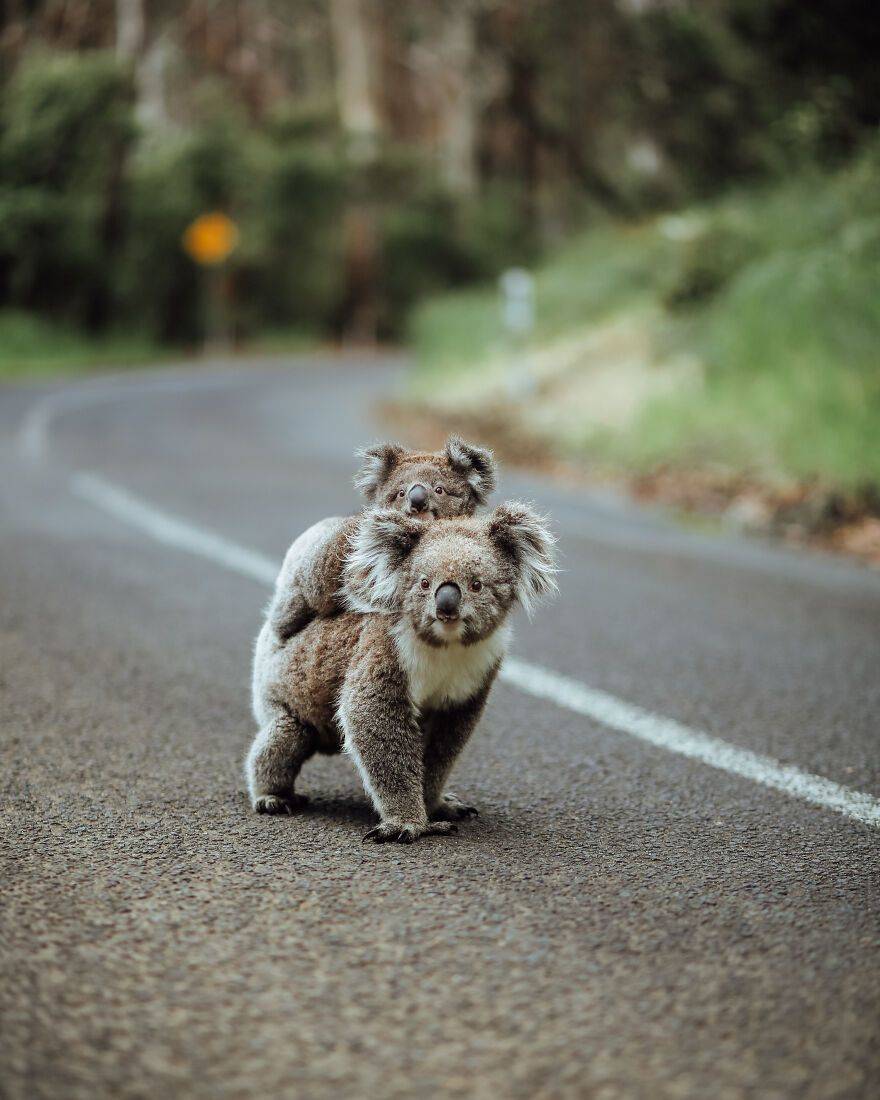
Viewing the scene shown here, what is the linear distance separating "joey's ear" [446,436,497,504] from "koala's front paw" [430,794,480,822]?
93 cm

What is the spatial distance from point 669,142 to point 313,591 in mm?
20893

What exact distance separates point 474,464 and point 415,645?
85cm

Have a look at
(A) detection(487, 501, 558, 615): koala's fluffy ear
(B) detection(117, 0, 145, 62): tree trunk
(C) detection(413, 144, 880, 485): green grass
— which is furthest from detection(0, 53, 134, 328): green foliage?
(A) detection(487, 501, 558, 615): koala's fluffy ear

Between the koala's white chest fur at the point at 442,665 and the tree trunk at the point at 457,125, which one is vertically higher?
the tree trunk at the point at 457,125

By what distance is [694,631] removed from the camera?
5.96 metres

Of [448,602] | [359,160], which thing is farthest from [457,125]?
[448,602]

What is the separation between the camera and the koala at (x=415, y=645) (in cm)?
305

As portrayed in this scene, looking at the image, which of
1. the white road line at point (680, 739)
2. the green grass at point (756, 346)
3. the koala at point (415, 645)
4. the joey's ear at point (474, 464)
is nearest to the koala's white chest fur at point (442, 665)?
the koala at point (415, 645)

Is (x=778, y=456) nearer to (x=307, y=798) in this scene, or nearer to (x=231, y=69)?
(x=307, y=798)

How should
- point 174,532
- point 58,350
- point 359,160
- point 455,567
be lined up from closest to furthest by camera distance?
1. point 455,567
2. point 174,532
3. point 58,350
4. point 359,160

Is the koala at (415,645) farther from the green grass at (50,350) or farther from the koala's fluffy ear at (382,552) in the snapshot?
the green grass at (50,350)

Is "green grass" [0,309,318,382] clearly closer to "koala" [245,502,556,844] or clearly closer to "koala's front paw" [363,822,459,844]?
"koala" [245,502,556,844]

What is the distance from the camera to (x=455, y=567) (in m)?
3.04

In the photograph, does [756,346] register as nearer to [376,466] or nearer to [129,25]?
[376,466]
